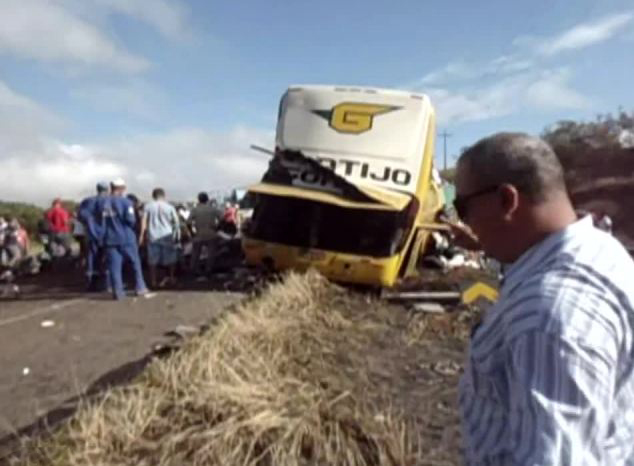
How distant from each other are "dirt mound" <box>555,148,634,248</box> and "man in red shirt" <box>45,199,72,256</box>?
18.5 metres

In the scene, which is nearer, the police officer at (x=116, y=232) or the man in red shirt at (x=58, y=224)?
the police officer at (x=116, y=232)

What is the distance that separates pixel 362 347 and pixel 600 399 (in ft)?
23.2

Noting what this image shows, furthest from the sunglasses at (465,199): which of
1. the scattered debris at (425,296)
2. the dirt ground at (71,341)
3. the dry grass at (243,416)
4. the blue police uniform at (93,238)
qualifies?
the scattered debris at (425,296)

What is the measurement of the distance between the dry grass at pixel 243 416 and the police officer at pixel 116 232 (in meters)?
4.40

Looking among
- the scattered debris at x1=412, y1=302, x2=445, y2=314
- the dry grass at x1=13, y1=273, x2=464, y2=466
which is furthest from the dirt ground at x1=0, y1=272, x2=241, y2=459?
the scattered debris at x1=412, y1=302, x2=445, y2=314

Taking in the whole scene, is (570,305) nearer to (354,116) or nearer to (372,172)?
(372,172)

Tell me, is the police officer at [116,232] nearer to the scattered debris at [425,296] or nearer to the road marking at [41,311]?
the road marking at [41,311]

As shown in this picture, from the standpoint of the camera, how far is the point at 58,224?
1631 centimetres

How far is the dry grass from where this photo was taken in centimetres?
458

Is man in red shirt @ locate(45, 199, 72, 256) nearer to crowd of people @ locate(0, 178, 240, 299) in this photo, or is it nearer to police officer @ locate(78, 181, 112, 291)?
crowd of people @ locate(0, 178, 240, 299)

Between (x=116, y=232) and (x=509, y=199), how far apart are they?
9951mm

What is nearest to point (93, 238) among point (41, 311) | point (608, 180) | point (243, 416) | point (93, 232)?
point (93, 232)

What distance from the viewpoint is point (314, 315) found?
9.53m

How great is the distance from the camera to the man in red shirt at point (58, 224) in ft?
53.4
